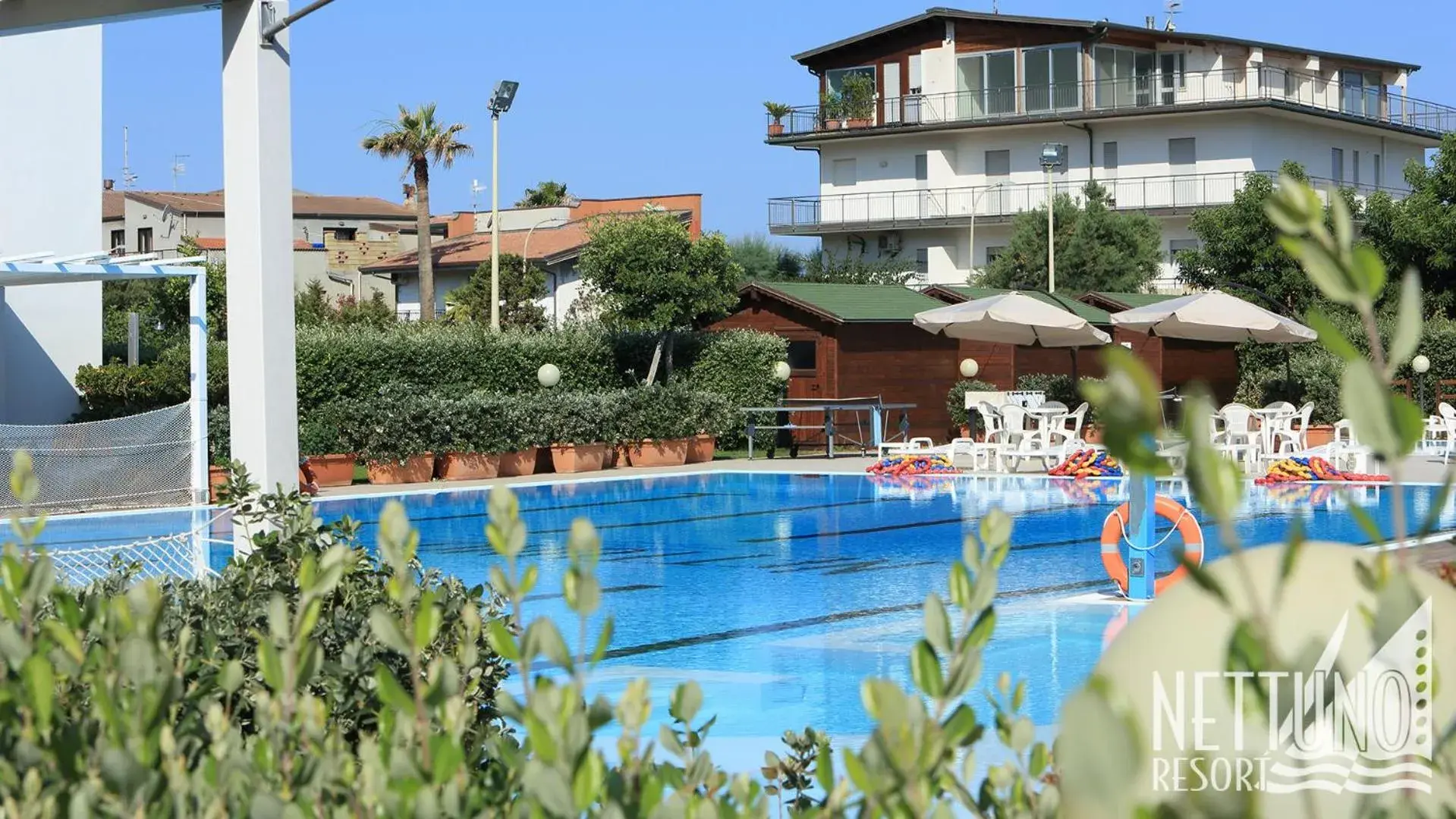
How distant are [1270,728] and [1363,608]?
0.93ft

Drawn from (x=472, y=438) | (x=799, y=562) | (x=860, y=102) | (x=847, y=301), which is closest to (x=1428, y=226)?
(x=847, y=301)

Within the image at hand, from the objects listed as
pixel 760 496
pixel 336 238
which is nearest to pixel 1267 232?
pixel 760 496

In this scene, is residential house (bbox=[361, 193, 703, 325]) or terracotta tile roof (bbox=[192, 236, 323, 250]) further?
terracotta tile roof (bbox=[192, 236, 323, 250])

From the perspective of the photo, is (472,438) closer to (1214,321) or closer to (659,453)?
(659,453)

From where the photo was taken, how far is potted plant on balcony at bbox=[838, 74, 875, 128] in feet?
177

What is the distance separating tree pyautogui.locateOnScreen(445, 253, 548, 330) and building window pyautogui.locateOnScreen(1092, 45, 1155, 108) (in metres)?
18.3

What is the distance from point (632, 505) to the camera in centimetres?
2020

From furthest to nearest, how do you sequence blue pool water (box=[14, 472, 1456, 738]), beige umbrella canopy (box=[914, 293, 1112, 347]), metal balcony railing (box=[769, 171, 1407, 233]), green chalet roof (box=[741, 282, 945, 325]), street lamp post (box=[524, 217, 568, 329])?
street lamp post (box=[524, 217, 568, 329]), metal balcony railing (box=[769, 171, 1407, 233]), green chalet roof (box=[741, 282, 945, 325]), beige umbrella canopy (box=[914, 293, 1112, 347]), blue pool water (box=[14, 472, 1456, 738])

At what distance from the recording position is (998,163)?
51.9 metres

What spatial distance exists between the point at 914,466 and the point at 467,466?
253 inches

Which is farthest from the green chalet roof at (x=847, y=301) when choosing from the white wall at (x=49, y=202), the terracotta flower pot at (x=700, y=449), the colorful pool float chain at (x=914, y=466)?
the white wall at (x=49, y=202)

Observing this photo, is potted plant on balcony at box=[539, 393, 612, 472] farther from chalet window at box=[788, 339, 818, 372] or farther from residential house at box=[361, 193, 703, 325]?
residential house at box=[361, 193, 703, 325]

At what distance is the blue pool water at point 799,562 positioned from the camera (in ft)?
31.4

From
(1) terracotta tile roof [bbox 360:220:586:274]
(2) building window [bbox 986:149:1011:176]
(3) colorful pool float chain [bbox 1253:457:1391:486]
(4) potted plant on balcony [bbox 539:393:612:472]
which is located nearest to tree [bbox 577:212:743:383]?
(4) potted plant on balcony [bbox 539:393:612:472]
